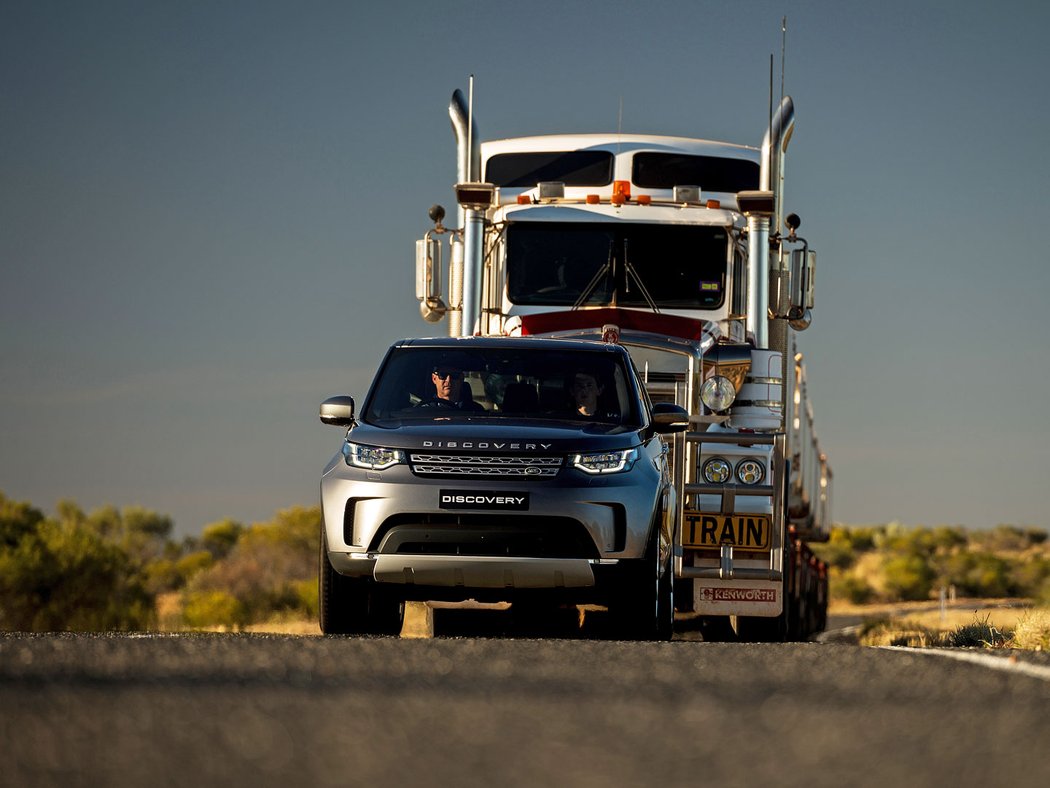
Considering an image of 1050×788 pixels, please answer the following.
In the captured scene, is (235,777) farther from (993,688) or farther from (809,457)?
(809,457)

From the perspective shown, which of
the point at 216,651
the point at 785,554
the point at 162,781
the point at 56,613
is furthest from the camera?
the point at 56,613

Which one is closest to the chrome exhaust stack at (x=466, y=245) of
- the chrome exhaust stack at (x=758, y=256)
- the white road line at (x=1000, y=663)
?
the chrome exhaust stack at (x=758, y=256)

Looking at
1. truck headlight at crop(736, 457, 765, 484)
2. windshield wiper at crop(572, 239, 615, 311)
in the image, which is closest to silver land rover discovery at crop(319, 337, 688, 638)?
truck headlight at crop(736, 457, 765, 484)

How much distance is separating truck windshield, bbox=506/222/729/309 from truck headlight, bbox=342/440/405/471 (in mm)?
4807

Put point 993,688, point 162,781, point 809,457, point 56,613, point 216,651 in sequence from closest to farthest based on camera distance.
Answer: point 162,781, point 993,688, point 216,651, point 809,457, point 56,613

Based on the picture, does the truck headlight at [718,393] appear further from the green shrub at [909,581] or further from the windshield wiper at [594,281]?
the green shrub at [909,581]

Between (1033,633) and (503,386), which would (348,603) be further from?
(1033,633)

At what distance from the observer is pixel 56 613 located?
39.1 meters

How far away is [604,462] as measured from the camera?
10.9 metres

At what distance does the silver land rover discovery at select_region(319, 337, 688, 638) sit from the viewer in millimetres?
10680

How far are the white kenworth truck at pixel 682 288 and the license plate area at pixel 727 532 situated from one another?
1 centimetres

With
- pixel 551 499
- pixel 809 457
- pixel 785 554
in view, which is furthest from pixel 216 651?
pixel 809 457

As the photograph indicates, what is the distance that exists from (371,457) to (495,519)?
88 centimetres

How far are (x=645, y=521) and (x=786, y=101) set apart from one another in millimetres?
6929
